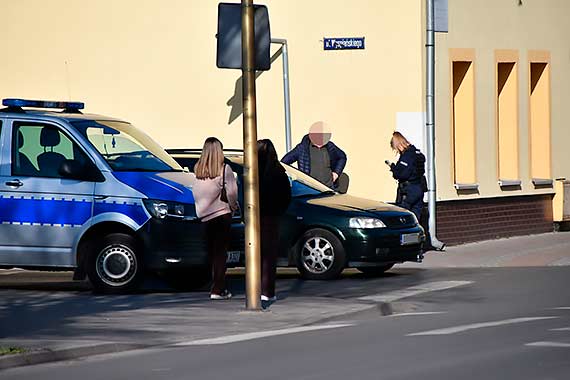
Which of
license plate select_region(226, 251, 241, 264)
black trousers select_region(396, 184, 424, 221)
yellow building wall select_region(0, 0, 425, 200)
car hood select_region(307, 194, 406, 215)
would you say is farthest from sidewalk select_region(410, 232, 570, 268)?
license plate select_region(226, 251, 241, 264)

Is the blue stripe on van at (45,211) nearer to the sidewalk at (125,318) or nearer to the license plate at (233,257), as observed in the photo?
the sidewalk at (125,318)

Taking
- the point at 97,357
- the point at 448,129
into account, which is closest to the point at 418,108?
the point at 448,129

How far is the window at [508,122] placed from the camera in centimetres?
2802

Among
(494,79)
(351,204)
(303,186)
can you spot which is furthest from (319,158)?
(494,79)

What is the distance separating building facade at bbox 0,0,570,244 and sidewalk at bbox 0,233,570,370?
7.42 meters

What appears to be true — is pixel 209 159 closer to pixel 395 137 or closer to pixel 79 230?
pixel 79 230

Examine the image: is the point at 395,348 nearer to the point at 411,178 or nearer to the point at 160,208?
the point at 160,208

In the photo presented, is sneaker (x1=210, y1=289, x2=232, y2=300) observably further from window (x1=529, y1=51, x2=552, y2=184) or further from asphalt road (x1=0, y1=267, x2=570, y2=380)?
window (x1=529, y1=51, x2=552, y2=184)

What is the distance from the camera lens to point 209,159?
54.2 ft

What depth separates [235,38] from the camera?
48.7 ft

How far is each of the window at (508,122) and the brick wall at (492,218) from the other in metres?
0.56

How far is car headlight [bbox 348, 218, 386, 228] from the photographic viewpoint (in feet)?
62.3

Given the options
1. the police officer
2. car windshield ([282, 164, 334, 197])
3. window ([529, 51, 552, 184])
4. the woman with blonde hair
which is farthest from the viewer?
window ([529, 51, 552, 184])

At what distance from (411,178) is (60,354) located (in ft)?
39.9
